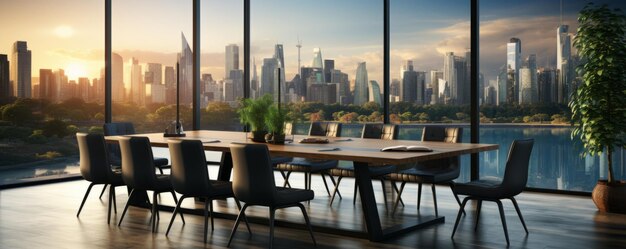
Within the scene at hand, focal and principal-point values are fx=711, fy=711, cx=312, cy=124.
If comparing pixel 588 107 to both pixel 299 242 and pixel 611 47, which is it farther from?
pixel 299 242

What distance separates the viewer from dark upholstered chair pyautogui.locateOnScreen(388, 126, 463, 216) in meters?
6.63

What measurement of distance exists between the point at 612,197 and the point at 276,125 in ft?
11.3

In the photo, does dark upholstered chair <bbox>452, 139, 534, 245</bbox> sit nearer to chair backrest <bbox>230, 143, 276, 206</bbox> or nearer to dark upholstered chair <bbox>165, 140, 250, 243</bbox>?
chair backrest <bbox>230, 143, 276, 206</bbox>

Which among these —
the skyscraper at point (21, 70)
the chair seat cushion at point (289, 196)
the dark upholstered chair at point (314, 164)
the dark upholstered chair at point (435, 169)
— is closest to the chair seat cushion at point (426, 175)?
the dark upholstered chair at point (435, 169)

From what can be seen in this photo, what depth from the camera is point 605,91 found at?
287 inches

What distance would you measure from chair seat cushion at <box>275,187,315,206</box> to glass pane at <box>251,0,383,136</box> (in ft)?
14.2

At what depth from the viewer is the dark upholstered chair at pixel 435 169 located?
21.8 feet

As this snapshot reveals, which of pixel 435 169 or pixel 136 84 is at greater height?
pixel 136 84

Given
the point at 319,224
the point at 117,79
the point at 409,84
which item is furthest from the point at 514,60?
the point at 117,79

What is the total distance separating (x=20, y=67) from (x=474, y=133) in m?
6.39

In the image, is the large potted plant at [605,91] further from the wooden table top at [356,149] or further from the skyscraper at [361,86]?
the skyscraper at [361,86]

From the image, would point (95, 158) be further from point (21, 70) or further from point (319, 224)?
point (21, 70)

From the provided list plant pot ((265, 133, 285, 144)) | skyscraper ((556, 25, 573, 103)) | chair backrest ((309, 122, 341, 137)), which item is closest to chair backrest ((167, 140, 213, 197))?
plant pot ((265, 133, 285, 144))

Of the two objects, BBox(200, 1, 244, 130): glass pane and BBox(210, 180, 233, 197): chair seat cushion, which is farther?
BBox(200, 1, 244, 130): glass pane
